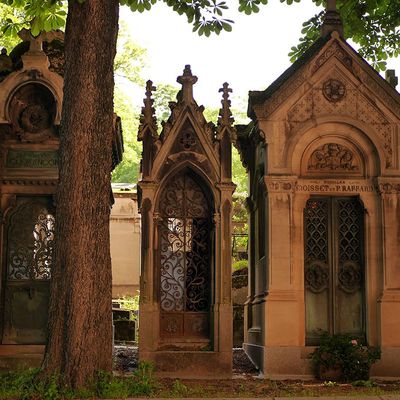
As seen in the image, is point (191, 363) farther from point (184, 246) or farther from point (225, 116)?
point (225, 116)

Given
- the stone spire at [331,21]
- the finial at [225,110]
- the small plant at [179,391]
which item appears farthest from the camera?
the stone spire at [331,21]

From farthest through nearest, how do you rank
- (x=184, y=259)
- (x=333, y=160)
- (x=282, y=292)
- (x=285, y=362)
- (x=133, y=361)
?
(x=133, y=361) < (x=333, y=160) < (x=184, y=259) < (x=282, y=292) < (x=285, y=362)

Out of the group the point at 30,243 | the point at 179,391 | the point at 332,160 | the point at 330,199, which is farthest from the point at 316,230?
the point at 179,391

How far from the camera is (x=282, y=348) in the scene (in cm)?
1236

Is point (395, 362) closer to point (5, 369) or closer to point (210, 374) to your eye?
point (210, 374)

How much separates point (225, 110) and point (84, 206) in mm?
5011

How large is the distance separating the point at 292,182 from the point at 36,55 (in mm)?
4758

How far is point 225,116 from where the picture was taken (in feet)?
42.8

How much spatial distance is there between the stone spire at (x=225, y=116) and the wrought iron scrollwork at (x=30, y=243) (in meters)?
3.21

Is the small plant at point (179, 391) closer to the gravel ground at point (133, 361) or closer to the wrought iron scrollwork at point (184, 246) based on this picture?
the gravel ground at point (133, 361)

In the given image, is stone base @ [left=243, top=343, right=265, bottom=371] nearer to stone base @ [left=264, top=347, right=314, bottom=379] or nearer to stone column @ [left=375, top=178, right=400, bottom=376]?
stone base @ [left=264, top=347, right=314, bottom=379]

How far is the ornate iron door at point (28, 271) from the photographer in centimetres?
1255

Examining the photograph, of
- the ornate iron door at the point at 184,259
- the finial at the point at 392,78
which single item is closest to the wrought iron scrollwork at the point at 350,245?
the ornate iron door at the point at 184,259

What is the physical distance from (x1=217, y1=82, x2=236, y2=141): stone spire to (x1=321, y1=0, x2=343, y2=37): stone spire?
203cm
